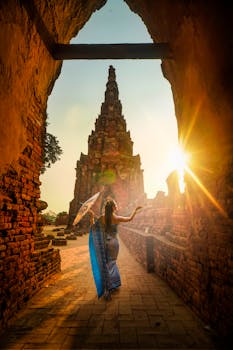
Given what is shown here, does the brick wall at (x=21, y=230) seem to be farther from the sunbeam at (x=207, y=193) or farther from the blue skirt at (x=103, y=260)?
the sunbeam at (x=207, y=193)

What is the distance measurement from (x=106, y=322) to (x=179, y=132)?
353 centimetres

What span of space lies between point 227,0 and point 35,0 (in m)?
2.76

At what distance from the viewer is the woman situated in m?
3.73

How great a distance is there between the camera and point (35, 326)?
8.00 ft

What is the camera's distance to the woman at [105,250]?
3729 mm

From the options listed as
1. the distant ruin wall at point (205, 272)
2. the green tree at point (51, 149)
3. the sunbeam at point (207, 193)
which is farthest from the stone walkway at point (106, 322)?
the green tree at point (51, 149)

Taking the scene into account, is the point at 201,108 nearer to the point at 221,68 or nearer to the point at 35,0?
the point at 221,68

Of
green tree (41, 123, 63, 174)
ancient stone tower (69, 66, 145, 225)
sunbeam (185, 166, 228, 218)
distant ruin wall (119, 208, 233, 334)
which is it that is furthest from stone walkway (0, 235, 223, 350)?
ancient stone tower (69, 66, 145, 225)

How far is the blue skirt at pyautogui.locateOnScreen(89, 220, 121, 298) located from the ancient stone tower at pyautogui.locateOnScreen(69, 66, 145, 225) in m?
25.8

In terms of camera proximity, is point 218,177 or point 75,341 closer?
point 75,341

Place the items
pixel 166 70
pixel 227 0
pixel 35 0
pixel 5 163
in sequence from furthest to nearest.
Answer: pixel 166 70 < pixel 35 0 < pixel 5 163 < pixel 227 0

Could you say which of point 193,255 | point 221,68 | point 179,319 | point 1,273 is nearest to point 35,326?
point 1,273

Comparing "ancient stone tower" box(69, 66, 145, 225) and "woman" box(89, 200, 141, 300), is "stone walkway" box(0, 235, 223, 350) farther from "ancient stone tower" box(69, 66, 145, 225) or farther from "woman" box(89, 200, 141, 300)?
"ancient stone tower" box(69, 66, 145, 225)

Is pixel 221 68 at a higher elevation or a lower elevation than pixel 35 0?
lower
